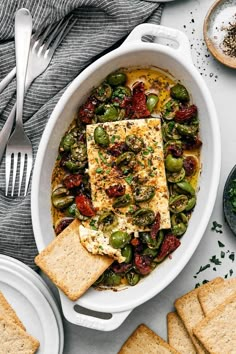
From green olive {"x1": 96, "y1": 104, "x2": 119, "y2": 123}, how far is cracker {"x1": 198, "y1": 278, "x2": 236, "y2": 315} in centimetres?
146

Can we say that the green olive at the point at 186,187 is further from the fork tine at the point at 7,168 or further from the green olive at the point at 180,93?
the fork tine at the point at 7,168

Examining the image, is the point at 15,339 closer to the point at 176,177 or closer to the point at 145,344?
the point at 145,344

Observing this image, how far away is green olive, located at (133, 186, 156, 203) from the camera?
15.9 feet

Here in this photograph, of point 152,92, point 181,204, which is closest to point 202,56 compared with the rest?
point 152,92

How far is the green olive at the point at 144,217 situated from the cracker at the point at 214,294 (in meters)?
0.78

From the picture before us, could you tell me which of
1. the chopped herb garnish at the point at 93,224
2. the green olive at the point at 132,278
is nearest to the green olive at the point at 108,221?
the chopped herb garnish at the point at 93,224

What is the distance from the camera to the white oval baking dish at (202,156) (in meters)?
4.79

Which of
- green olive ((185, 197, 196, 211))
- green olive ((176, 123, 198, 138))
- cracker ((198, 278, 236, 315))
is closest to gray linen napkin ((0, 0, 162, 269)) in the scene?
green olive ((176, 123, 198, 138))

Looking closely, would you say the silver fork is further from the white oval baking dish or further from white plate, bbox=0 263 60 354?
white plate, bbox=0 263 60 354

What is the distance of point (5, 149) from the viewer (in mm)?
5270

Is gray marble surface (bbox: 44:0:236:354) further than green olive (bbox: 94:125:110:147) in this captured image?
Yes

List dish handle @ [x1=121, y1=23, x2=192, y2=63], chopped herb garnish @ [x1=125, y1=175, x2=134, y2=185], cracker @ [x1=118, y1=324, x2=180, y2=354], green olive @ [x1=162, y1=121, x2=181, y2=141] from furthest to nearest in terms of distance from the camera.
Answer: cracker @ [x1=118, y1=324, x2=180, y2=354] → green olive @ [x1=162, y1=121, x2=181, y2=141] → chopped herb garnish @ [x1=125, y1=175, x2=134, y2=185] → dish handle @ [x1=121, y1=23, x2=192, y2=63]

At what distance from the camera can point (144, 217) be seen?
4.86m

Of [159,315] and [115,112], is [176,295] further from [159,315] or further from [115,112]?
[115,112]
